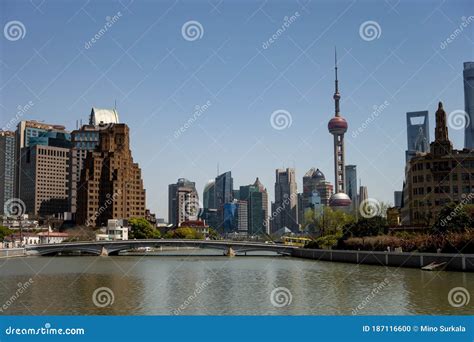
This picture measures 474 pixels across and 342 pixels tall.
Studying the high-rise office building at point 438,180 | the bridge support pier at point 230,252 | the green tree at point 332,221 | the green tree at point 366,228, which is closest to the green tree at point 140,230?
the bridge support pier at point 230,252

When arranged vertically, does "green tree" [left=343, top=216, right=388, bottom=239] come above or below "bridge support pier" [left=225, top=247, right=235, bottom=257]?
above

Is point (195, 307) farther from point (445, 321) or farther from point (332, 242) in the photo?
point (332, 242)

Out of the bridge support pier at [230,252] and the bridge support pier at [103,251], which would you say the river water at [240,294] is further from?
the bridge support pier at [230,252]

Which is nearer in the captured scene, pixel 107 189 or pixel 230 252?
pixel 230 252

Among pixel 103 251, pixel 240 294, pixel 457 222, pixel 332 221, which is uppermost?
pixel 332 221

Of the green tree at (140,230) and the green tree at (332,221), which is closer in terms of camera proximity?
the green tree at (332,221)

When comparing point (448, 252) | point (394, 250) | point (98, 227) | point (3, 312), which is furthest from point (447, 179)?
point (98, 227)

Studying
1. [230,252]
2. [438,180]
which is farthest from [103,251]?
[438,180]

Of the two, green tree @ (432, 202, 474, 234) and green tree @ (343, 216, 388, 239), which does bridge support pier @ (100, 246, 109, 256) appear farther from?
green tree @ (432, 202, 474, 234)

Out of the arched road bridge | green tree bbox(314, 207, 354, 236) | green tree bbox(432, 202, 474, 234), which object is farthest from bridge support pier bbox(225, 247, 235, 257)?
green tree bbox(432, 202, 474, 234)

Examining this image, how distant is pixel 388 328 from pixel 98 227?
18466 cm

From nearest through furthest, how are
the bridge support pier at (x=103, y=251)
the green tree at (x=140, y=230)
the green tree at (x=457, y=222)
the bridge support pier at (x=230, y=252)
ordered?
the green tree at (x=457, y=222) → the bridge support pier at (x=103, y=251) → the bridge support pier at (x=230, y=252) → the green tree at (x=140, y=230)

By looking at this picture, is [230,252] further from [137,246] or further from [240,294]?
[240,294]

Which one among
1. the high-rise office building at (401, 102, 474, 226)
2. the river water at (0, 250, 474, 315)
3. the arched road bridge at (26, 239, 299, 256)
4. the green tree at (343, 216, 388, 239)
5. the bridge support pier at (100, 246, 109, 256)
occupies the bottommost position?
the river water at (0, 250, 474, 315)
